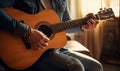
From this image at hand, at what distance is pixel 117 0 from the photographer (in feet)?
9.39

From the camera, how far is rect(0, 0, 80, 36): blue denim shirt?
4.36 feet

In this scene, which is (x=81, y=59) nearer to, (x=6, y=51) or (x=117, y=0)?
(x=6, y=51)

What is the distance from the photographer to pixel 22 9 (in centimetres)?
155

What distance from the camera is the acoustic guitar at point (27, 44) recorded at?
1353 millimetres

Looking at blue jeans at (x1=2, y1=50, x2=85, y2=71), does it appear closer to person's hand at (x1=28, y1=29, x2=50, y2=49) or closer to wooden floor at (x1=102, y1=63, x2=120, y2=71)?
person's hand at (x1=28, y1=29, x2=50, y2=49)

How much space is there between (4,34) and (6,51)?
0.33ft

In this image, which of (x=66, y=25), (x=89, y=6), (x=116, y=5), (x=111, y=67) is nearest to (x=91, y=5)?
(x=89, y=6)

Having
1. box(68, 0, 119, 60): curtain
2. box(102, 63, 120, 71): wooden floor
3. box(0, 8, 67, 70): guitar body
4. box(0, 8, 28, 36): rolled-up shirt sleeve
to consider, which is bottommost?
box(102, 63, 120, 71): wooden floor

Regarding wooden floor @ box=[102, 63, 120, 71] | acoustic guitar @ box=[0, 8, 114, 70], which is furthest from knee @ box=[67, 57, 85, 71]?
wooden floor @ box=[102, 63, 120, 71]

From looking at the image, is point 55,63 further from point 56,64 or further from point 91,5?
point 91,5

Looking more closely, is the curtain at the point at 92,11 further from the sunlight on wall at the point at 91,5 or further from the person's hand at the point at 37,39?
the person's hand at the point at 37,39

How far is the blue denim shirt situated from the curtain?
3.69 feet

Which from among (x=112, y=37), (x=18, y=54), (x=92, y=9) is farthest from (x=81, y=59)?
(x=112, y=37)

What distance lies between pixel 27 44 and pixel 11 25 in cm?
15
